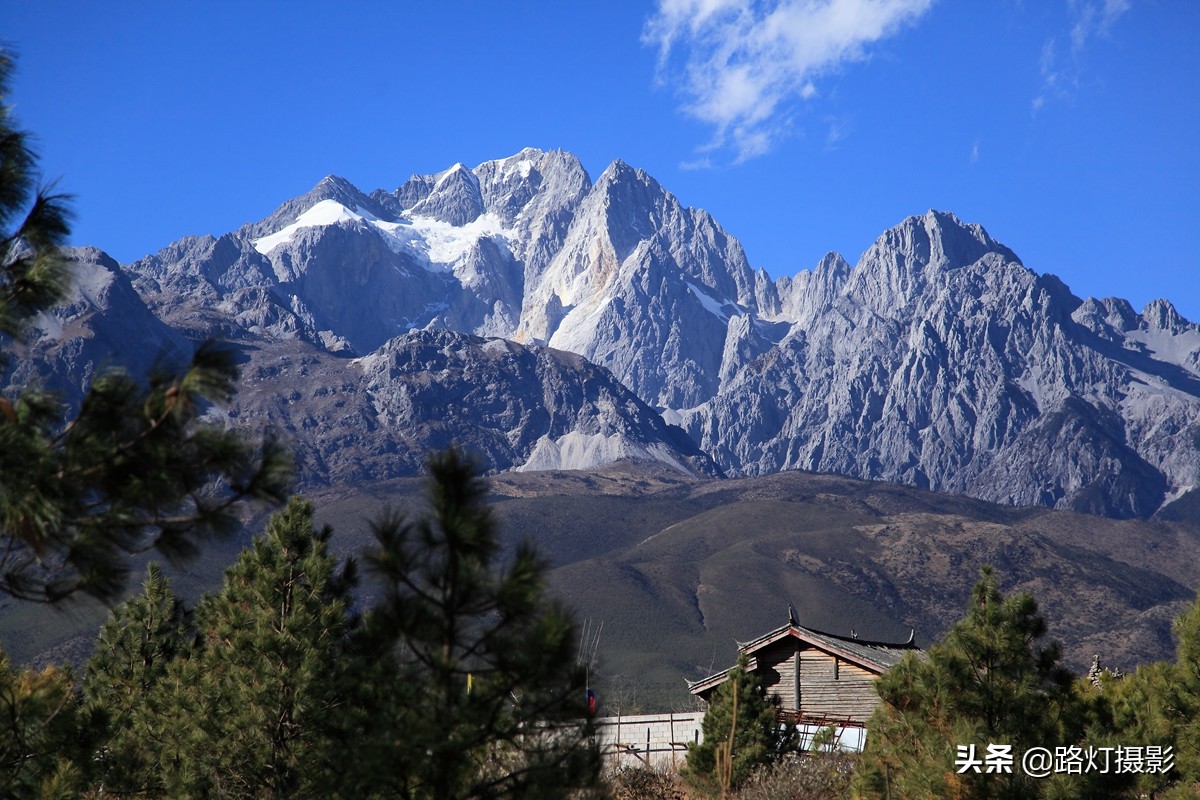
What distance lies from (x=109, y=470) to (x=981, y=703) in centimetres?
1200

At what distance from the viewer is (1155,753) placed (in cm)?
1794

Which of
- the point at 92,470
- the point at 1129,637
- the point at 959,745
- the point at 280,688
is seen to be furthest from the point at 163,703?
the point at 1129,637

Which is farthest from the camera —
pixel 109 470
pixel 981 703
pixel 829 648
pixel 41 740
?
pixel 829 648

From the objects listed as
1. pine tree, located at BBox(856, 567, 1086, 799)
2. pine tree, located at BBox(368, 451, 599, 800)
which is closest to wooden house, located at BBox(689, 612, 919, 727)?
pine tree, located at BBox(856, 567, 1086, 799)

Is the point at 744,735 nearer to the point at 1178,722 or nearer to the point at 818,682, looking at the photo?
the point at 1178,722

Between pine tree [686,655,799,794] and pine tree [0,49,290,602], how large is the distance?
15.2 m

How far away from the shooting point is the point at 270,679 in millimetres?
17375

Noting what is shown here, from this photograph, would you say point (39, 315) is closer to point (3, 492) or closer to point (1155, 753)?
point (3, 492)

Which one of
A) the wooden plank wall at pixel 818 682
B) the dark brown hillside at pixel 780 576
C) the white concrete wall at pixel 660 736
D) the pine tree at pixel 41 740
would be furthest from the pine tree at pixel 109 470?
the dark brown hillside at pixel 780 576

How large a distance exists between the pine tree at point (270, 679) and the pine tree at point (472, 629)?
8.40 meters

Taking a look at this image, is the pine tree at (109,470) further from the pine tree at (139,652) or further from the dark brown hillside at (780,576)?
the dark brown hillside at (780,576)

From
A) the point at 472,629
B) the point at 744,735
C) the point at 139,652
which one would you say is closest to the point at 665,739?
the point at 744,735

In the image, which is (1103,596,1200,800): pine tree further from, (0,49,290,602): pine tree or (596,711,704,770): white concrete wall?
(0,49,290,602): pine tree

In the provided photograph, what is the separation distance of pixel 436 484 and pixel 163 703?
47.4 feet
